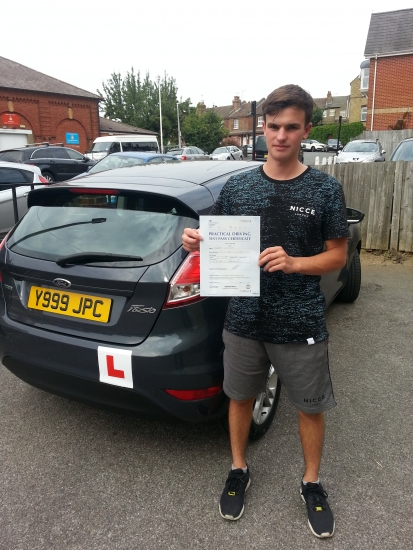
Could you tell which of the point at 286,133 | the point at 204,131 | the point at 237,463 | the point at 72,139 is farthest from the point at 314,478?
the point at 204,131

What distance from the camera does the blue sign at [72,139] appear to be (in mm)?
33938

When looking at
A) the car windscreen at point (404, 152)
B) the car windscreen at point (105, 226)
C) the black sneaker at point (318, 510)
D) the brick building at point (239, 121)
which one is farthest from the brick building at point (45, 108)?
the brick building at point (239, 121)

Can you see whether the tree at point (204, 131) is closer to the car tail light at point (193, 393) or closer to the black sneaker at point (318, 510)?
the car tail light at point (193, 393)

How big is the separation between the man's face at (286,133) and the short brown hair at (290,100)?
0.06ft

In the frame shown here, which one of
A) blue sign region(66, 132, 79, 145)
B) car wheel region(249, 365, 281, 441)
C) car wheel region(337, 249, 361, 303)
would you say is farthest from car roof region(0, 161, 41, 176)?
blue sign region(66, 132, 79, 145)

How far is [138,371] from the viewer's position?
2.21m

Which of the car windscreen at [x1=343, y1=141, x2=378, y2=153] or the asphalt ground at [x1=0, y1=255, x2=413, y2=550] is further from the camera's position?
the car windscreen at [x1=343, y1=141, x2=378, y2=153]

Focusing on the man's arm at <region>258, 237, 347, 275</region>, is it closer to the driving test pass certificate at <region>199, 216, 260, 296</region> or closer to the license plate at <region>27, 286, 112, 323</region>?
the driving test pass certificate at <region>199, 216, 260, 296</region>

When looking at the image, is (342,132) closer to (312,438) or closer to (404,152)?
(404,152)

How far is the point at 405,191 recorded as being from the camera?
6.90 meters

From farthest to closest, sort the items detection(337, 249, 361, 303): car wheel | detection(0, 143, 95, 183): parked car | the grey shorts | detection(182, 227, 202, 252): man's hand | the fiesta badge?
detection(0, 143, 95, 183): parked car < detection(337, 249, 361, 303): car wheel < the fiesta badge < the grey shorts < detection(182, 227, 202, 252): man's hand

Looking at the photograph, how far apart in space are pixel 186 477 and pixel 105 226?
1440 mm

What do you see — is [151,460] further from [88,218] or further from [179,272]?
[88,218]

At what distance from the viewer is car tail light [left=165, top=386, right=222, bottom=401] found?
2.25m
